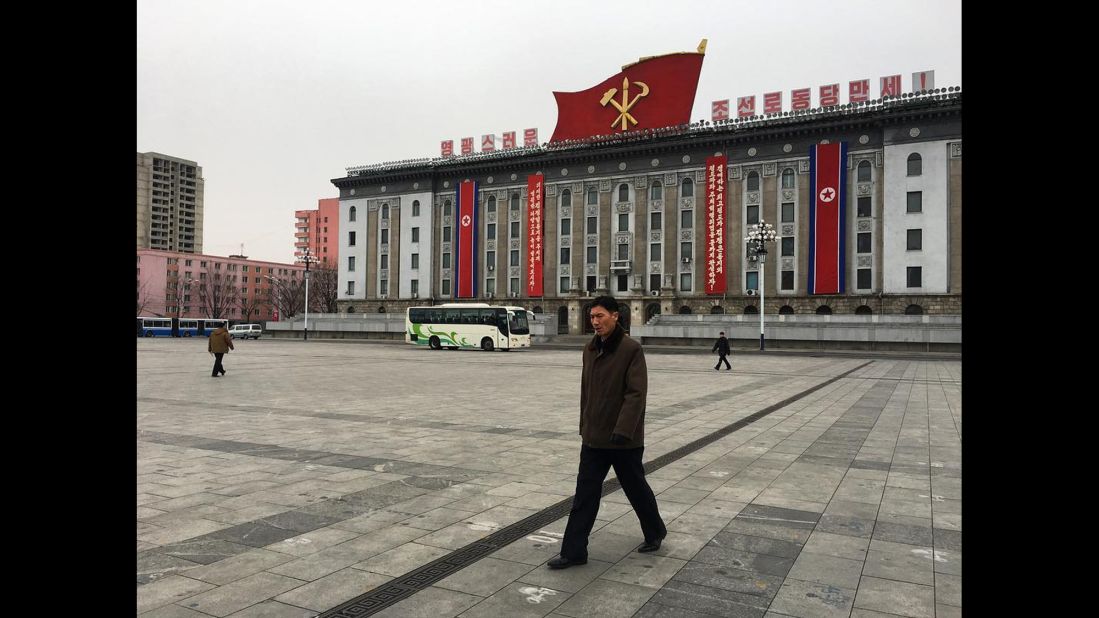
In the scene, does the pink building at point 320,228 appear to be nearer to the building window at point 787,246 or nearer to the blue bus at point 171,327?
the blue bus at point 171,327

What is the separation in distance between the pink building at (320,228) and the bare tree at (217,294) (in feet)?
89.9

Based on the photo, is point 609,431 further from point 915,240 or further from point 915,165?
point 915,165

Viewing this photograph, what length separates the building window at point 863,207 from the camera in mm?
46000

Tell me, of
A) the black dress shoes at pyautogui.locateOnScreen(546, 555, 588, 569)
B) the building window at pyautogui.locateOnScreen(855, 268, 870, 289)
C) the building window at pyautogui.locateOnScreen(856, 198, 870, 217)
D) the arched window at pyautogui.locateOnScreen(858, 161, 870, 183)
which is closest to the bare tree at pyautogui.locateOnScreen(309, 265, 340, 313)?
the building window at pyautogui.locateOnScreen(855, 268, 870, 289)

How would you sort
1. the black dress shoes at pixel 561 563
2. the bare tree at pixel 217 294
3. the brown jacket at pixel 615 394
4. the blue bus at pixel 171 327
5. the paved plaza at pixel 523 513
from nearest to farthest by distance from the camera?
the paved plaza at pixel 523 513 < the black dress shoes at pixel 561 563 < the brown jacket at pixel 615 394 < the blue bus at pixel 171 327 < the bare tree at pixel 217 294

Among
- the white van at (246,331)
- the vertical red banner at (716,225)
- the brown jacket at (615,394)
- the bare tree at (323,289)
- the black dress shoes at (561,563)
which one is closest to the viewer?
the black dress shoes at (561,563)

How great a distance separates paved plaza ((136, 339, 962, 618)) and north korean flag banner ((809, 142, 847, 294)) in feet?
119

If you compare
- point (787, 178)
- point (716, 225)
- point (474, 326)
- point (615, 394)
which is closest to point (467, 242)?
point (716, 225)

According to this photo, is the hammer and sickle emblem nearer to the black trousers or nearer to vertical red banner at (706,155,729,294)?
vertical red banner at (706,155,729,294)

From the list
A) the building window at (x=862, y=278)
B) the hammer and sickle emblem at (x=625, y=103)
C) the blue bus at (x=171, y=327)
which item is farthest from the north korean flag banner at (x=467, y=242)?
the building window at (x=862, y=278)

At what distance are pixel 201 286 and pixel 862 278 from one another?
288ft
